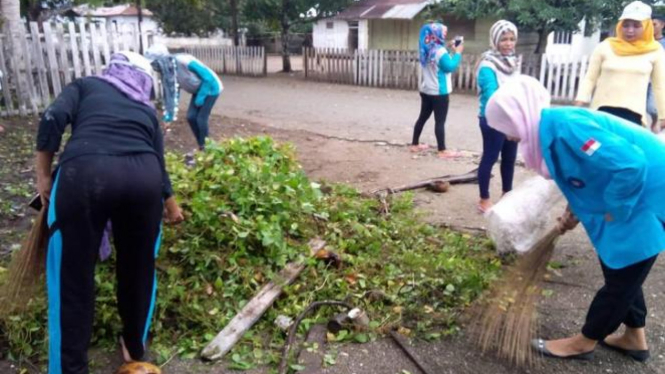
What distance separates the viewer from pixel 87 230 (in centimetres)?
239

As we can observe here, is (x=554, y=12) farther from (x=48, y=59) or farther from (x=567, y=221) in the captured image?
(x=567, y=221)

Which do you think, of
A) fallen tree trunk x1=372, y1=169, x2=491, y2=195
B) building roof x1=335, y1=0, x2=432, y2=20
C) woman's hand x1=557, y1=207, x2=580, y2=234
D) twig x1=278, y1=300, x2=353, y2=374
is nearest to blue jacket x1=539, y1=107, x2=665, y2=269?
woman's hand x1=557, y1=207, x2=580, y2=234

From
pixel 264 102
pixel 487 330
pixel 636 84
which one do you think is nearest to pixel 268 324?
pixel 487 330

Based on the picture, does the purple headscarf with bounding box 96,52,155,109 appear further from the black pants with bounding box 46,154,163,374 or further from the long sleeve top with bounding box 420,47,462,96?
the long sleeve top with bounding box 420,47,462,96

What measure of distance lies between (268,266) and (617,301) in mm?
1972

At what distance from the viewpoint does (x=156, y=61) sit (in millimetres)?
6500

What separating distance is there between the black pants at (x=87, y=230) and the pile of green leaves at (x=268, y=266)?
23.3 inches

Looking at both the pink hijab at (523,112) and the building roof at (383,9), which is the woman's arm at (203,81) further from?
the building roof at (383,9)

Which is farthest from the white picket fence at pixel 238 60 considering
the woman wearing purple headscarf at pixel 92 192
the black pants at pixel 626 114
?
the woman wearing purple headscarf at pixel 92 192

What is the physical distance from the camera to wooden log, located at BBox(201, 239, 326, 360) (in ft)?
9.75

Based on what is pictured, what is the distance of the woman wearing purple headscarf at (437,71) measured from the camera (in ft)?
22.1

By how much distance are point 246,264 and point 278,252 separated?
0.22 m

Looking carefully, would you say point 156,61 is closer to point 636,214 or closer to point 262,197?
point 262,197

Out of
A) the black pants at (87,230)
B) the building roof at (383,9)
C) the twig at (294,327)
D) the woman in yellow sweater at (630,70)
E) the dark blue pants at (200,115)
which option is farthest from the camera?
the building roof at (383,9)
